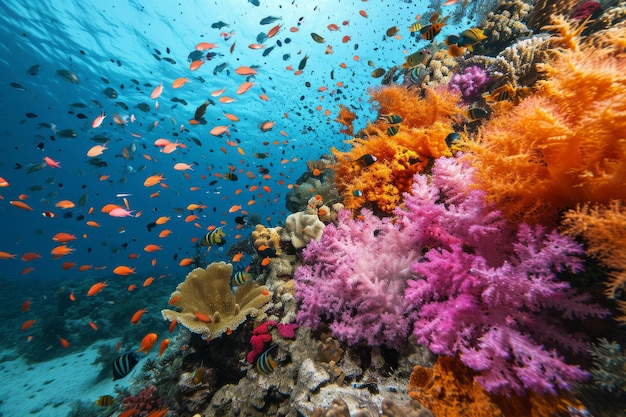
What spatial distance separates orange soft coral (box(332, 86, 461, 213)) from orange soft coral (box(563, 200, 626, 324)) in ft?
8.07

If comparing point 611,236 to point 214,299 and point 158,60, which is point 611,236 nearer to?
point 214,299

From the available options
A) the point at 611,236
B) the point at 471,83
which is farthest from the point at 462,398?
the point at 471,83

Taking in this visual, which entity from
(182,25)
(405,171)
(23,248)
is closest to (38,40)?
(182,25)

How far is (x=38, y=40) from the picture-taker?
22.6 metres

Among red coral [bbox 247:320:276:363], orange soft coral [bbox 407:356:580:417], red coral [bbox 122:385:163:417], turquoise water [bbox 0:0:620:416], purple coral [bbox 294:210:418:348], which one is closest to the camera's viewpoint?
orange soft coral [bbox 407:356:580:417]

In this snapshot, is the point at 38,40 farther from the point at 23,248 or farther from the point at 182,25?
the point at 23,248

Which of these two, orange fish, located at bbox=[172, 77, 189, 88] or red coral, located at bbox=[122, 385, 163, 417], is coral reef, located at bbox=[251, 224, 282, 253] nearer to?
red coral, located at bbox=[122, 385, 163, 417]

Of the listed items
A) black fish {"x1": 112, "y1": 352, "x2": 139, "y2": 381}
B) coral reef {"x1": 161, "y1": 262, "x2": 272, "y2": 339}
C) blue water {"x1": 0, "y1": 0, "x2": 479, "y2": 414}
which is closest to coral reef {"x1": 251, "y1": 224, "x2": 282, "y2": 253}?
coral reef {"x1": 161, "y1": 262, "x2": 272, "y2": 339}

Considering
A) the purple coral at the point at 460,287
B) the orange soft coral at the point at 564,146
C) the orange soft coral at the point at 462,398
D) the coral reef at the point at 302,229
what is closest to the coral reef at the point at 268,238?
the coral reef at the point at 302,229

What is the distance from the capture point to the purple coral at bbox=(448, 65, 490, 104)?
5.38m

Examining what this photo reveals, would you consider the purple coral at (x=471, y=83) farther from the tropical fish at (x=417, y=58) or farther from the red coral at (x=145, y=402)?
the red coral at (x=145, y=402)

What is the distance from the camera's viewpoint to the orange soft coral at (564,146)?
1.80m

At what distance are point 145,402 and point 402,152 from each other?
7.73 metres

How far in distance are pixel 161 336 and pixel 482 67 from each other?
17.8m
